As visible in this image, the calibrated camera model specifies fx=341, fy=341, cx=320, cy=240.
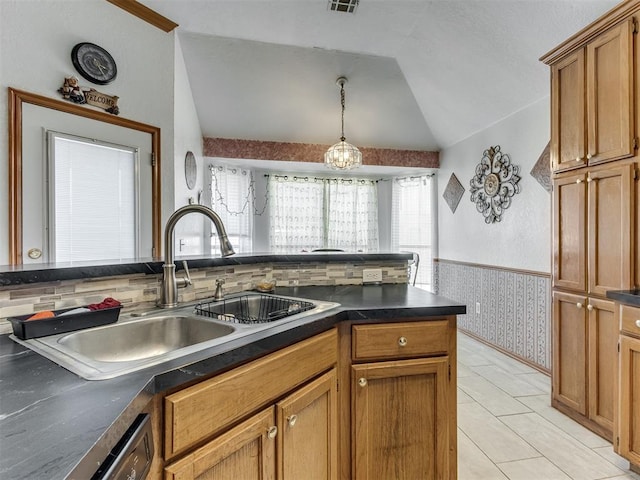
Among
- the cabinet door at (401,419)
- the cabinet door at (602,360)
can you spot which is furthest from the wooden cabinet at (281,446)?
the cabinet door at (602,360)

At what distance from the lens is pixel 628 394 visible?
1.66 m

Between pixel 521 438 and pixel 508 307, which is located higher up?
pixel 508 307

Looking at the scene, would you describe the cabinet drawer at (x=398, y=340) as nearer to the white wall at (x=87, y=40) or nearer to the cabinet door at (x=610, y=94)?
the cabinet door at (x=610, y=94)

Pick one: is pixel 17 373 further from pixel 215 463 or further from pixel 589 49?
pixel 589 49

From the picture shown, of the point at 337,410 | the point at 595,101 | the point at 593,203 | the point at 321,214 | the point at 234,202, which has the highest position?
the point at 595,101

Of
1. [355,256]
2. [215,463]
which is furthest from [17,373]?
[355,256]

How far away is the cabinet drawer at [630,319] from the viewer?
5.31ft

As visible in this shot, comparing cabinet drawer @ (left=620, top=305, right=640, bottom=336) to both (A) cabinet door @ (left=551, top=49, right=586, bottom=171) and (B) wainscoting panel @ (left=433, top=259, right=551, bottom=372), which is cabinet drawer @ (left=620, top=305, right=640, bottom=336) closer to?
(A) cabinet door @ (left=551, top=49, right=586, bottom=171)

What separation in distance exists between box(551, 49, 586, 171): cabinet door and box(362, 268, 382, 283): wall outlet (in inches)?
57.1

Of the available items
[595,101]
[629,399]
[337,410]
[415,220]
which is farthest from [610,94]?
[415,220]

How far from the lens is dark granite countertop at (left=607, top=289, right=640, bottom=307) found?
1.61m

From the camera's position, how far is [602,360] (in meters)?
1.98

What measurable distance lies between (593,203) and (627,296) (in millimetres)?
643

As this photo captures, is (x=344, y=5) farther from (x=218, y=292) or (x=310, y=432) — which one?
(x=310, y=432)
